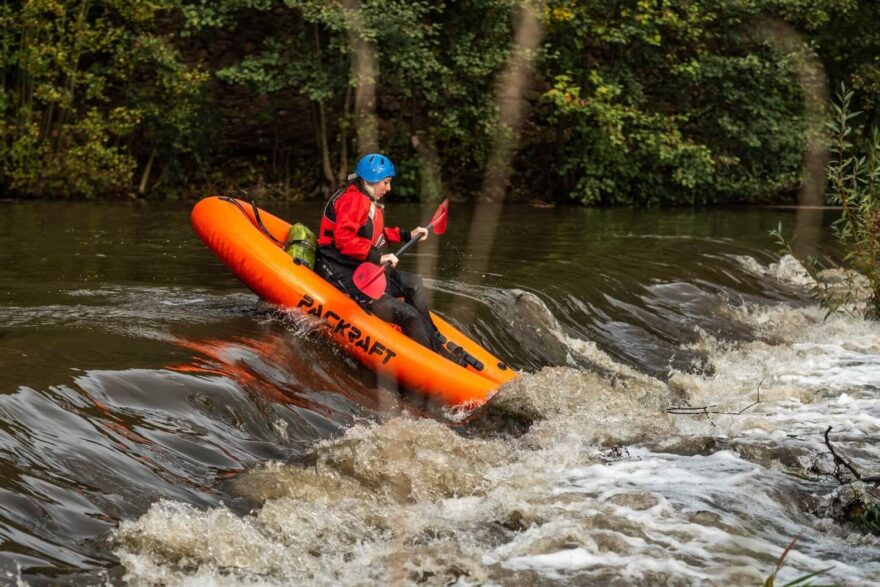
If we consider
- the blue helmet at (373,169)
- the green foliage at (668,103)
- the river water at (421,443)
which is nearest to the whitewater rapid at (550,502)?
the river water at (421,443)

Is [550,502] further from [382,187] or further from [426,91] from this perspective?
[426,91]

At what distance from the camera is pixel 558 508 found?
4957mm

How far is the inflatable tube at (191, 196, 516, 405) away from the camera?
6.75 meters

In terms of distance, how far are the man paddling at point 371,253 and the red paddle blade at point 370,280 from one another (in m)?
0.04

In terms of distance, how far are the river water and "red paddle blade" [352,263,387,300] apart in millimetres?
472

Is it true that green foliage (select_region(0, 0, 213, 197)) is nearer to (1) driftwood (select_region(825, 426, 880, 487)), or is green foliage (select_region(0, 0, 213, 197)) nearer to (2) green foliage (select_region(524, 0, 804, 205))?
(2) green foliage (select_region(524, 0, 804, 205))

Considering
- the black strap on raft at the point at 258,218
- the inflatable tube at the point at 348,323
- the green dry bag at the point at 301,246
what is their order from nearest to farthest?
the inflatable tube at the point at 348,323, the green dry bag at the point at 301,246, the black strap on raft at the point at 258,218

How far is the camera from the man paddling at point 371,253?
7039 mm

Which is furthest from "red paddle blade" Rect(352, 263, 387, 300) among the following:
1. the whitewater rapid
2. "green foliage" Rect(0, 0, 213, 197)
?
"green foliage" Rect(0, 0, 213, 197)

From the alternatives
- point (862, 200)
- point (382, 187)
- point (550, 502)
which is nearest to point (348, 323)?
point (382, 187)

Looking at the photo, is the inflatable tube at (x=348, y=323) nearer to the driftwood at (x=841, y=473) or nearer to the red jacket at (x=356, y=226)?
the red jacket at (x=356, y=226)

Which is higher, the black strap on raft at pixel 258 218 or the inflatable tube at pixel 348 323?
the black strap on raft at pixel 258 218

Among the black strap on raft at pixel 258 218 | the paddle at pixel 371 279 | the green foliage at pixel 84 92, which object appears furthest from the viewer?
the green foliage at pixel 84 92

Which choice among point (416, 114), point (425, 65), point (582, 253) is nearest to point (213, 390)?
point (582, 253)
